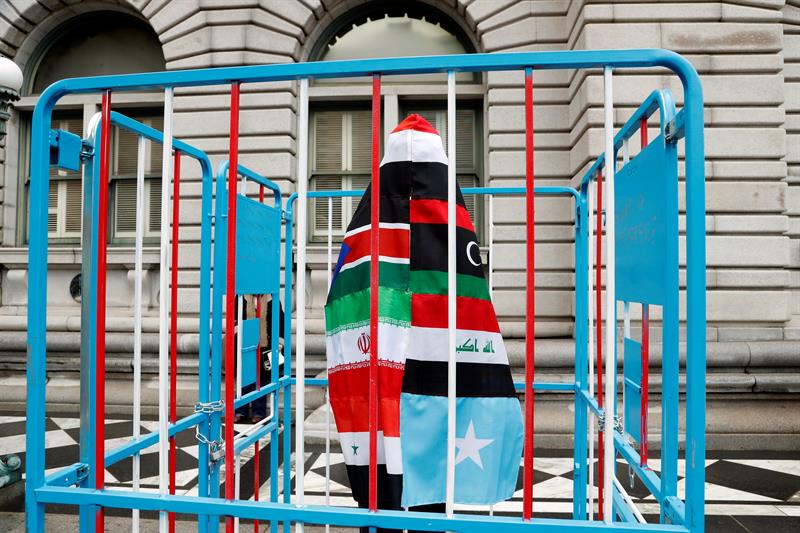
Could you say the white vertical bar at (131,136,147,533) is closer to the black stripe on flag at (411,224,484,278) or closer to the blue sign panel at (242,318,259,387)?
the blue sign panel at (242,318,259,387)

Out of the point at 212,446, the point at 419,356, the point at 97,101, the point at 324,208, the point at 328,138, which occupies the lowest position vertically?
the point at 212,446

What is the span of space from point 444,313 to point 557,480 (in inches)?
132

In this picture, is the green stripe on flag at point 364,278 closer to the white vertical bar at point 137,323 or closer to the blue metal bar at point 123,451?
the white vertical bar at point 137,323

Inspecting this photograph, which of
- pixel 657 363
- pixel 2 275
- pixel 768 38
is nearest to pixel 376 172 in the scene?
pixel 657 363

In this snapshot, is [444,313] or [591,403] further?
[591,403]

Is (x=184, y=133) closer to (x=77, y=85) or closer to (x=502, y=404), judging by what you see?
(x=77, y=85)

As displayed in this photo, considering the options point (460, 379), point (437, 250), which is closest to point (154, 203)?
point (437, 250)

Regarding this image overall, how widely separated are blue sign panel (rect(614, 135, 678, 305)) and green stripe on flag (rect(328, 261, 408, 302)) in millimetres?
696

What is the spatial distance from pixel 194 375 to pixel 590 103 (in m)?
5.82

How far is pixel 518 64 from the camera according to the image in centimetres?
146

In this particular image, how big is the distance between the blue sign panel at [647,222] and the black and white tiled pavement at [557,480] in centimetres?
247

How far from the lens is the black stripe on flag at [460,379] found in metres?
1.61

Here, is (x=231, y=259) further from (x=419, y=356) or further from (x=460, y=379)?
(x=460, y=379)

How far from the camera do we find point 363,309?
1.76m
